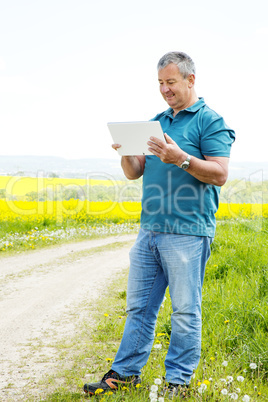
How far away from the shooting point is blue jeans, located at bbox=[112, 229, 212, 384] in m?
2.58

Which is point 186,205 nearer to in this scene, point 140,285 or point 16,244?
point 140,285

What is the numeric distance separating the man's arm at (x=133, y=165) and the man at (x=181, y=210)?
0.01 meters

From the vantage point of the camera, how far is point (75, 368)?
3.35 metres

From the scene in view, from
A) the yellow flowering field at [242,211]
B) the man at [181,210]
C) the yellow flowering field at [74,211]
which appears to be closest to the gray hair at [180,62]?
the man at [181,210]

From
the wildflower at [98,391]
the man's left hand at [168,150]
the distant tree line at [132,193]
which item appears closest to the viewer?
the man's left hand at [168,150]

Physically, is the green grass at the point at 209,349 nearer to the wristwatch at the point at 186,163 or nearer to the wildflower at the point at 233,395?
the wildflower at the point at 233,395

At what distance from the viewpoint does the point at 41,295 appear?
5.63 m

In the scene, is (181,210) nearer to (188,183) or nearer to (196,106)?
(188,183)

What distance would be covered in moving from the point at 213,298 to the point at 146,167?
2083mm

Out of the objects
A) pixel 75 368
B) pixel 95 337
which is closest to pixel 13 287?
pixel 95 337

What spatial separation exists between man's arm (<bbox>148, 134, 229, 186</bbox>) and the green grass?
1.29 meters

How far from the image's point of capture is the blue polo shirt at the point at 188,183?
2.52m

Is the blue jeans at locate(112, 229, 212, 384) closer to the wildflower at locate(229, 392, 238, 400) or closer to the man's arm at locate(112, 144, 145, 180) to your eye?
the wildflower at locate(229, 392, 238, 400)

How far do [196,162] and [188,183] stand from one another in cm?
22
